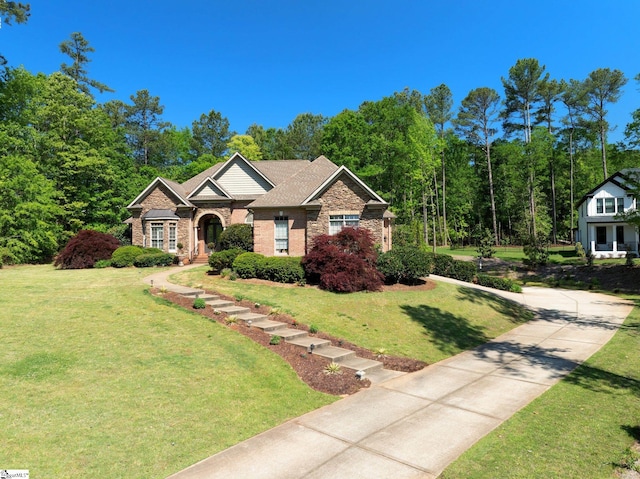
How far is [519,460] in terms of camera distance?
A: 5.13 meters

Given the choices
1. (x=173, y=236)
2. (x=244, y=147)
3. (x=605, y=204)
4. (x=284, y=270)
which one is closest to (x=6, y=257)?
(x=173, y=236)

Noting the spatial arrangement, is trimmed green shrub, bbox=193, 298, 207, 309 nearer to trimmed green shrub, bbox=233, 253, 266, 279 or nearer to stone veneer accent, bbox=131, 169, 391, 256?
trimmed green shrub, bbox=233, 253, 266, 279

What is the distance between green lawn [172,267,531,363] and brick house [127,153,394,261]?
5.99 meters

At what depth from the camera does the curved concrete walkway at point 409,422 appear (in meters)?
5.02

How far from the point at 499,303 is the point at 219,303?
41.2ft

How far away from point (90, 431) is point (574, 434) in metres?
7.46

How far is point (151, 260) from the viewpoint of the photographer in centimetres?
2361

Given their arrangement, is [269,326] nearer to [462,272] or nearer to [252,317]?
[252,317]

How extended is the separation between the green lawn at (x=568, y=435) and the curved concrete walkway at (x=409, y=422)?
0.97 feet

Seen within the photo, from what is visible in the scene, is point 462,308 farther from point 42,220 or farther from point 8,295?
point 42,220

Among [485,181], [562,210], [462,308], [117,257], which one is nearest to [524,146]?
[485,181]

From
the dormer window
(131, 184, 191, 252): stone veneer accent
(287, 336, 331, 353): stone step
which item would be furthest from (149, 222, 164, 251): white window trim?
the dormer window

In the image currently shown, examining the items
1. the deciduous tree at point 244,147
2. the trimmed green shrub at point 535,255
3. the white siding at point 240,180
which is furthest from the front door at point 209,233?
the trimmed green shrub at point 535,255

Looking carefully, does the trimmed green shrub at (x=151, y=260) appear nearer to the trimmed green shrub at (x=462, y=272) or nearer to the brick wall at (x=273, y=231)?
the brick wall at (x=273, y=231)
